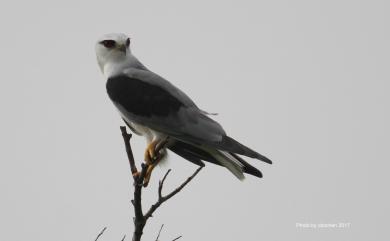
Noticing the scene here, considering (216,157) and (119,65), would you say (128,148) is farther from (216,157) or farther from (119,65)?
(119,65)

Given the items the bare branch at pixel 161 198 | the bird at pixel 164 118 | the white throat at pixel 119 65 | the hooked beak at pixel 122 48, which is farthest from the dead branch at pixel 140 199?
the hooked beak at pixel 122 48

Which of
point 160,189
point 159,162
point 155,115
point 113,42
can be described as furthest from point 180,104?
point 160,189

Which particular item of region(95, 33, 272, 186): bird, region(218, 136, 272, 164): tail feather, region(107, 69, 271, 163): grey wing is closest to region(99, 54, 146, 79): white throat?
region(95, 33, 272, 186): bird

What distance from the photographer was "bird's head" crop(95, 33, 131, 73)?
578cm

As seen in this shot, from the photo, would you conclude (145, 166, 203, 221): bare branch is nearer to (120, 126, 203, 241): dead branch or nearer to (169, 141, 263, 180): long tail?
(120, 126, 203, 241): dead branch

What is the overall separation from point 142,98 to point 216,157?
0.93 metres

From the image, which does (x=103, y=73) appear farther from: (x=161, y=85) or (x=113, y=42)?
(x=161, y=85)

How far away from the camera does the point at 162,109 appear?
524cm

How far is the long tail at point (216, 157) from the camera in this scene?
15.8 feet

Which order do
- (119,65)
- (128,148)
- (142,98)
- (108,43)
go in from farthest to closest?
1. (108,43)
2. (119,65)
3. (142,98)
4. (128,148)

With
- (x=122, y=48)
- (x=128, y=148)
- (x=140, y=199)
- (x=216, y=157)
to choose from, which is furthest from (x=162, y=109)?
(x=140, y=199)

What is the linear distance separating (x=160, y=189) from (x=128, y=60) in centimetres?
239

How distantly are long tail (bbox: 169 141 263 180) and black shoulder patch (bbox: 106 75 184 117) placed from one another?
419mm

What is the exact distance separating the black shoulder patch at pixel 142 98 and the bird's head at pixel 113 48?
1.36ft
